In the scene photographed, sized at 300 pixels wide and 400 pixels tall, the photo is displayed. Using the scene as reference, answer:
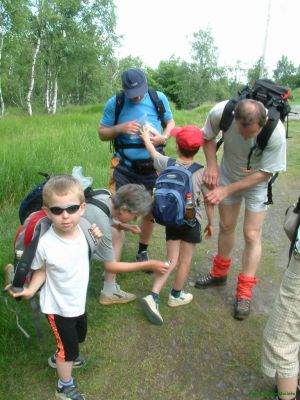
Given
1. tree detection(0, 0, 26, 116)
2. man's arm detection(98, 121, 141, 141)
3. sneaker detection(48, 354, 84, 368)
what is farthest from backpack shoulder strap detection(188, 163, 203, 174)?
tree detection(0, 0, 26, 116)

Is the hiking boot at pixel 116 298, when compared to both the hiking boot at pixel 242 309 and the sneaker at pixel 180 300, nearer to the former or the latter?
the sneaker at pixel 180 300

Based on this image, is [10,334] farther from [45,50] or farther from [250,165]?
[45,50]

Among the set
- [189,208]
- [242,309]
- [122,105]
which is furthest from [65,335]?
[122,105]

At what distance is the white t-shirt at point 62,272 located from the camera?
2.03m

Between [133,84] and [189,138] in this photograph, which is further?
[133,84]

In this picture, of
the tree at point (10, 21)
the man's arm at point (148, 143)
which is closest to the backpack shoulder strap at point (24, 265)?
the man's arm at point (148, 143)

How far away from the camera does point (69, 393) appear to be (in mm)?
2314

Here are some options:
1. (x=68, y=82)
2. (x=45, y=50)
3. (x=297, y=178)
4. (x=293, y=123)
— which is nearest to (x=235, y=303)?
(x=297, y=178)

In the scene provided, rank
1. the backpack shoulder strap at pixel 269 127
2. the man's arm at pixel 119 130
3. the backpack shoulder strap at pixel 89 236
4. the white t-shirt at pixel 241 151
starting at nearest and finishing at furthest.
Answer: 1. the backpack shoulder strap at pixel 89 236
2. the backpack shoulder strap at pixel 269 127
3. the white t-shirt at pixel 241 151
4. the man's arm at pixel 119 130

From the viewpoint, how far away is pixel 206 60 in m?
46.4

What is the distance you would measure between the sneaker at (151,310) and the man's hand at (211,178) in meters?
1.05

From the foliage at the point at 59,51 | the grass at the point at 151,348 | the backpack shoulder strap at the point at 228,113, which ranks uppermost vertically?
the foliage at the point at 59,51

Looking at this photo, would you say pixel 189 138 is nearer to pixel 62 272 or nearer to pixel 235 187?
pixel 235 187

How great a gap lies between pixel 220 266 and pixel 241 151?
119 cm
